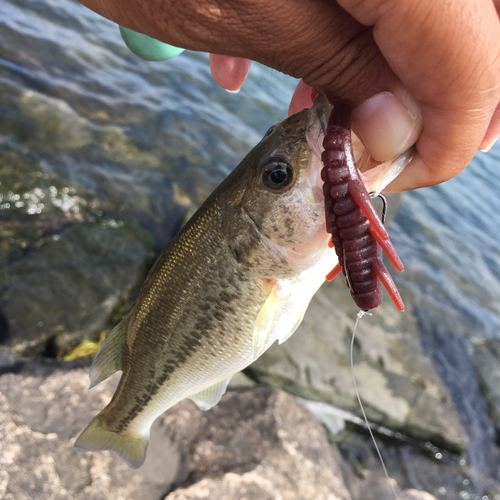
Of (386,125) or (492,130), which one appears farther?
(492,130)

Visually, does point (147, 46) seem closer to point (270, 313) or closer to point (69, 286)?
point (270, 313)

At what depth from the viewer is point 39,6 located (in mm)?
9477

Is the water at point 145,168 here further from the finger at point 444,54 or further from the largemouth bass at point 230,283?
the finger at point 444,54

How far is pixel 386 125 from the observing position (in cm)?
141

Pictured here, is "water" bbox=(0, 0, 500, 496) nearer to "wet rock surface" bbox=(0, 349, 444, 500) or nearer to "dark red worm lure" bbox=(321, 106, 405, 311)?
"wet rock surface" bbox=(0, 349, 444, 500)

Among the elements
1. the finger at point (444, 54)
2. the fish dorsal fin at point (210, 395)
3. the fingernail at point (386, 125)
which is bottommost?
the fish dorsal fin at point (210, 395)

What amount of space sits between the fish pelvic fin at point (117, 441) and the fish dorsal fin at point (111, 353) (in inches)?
15.2

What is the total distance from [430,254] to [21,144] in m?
8.25

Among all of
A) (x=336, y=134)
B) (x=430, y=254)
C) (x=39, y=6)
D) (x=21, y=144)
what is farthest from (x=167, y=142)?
(x=336, y=134)

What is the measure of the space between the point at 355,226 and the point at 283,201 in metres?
0.56

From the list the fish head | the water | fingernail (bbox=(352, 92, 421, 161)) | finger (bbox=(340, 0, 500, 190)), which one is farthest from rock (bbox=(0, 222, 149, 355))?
finger (bbox=(340, 0, 500, 190))

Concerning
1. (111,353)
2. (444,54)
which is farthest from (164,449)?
(444,54)

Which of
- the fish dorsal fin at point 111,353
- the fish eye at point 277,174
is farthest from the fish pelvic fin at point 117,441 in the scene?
the fish eye at point 277,174

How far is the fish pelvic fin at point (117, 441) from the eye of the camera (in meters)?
2.55
